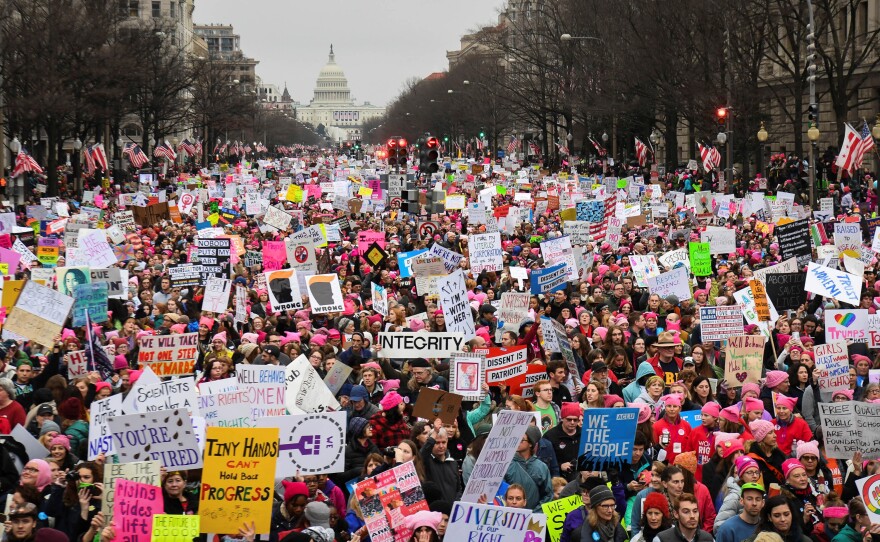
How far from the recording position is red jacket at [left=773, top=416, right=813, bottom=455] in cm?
1143

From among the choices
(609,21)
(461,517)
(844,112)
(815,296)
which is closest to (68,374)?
(461,517)

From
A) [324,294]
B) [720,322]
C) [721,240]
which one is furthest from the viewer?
[721,240]

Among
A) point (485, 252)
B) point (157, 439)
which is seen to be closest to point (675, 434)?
point (157, 439)

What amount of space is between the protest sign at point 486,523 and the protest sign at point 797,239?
14.2m

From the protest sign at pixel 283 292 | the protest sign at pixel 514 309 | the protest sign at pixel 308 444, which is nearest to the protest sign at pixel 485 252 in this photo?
the protest sign at pixel 283 292

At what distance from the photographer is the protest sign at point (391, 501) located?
930cm

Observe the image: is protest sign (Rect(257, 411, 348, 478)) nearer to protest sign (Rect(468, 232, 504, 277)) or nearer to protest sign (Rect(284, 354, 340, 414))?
protest sign (Rect(284, 354, 340, 414))

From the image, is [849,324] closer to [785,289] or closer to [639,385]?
[639,385]

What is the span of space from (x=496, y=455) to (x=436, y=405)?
2612 mm

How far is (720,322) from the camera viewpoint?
15625mm

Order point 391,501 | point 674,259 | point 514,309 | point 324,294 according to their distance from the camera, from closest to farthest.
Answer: point 391,501 → point 514,309 → point 324,294 → point 674,259

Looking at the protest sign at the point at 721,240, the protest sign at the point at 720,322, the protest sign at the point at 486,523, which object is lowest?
the protest sign at the point at 486,523

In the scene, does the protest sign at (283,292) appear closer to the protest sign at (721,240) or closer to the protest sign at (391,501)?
the protest sign at (721,240)

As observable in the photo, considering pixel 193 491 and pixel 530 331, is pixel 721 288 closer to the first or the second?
pixel 530 331
